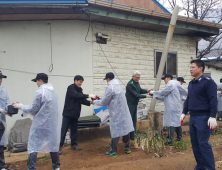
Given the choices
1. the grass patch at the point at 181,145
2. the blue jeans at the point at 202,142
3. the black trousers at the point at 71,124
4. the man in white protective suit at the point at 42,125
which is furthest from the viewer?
the grass patch at the point at 181,145

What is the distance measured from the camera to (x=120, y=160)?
504 cm

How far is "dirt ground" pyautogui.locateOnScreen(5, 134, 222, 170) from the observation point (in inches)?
181

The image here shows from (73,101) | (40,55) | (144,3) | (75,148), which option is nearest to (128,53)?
(144,3)

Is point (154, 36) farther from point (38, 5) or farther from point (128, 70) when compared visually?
point (38, 5)

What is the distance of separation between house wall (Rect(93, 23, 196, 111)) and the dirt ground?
7.72 ft

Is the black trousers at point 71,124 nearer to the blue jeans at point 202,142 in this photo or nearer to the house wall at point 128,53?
the house wall at point 128,53

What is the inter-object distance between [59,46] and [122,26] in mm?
2416

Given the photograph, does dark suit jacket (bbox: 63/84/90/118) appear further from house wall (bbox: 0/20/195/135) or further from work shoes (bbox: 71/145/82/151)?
house wall (bbox: 0/20/195/135)

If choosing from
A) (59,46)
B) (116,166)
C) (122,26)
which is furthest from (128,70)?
(116,166)

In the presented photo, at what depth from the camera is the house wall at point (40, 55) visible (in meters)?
6.25

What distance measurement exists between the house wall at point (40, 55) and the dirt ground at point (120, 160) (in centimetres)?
172

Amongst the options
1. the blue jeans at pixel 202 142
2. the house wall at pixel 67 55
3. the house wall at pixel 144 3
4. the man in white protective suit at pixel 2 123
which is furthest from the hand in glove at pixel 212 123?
the house wall at pixel 144 3

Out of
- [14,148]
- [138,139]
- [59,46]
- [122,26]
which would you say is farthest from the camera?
[122,26]

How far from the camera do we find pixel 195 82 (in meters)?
4.03
